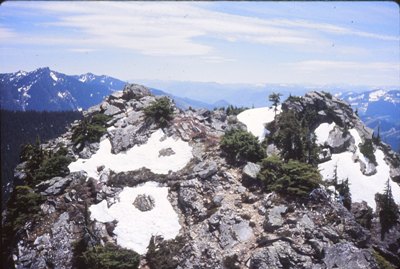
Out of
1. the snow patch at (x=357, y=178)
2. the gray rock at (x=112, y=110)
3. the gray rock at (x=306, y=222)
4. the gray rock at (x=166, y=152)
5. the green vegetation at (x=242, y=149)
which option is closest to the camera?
the gray rock at (x=306, y=222)

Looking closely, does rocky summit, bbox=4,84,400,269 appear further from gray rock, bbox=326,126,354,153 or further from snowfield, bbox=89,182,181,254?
gray rock, bbox=326,126,354,153

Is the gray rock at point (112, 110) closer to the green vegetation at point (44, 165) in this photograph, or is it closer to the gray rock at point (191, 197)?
the green vegetation at point (44, 165)

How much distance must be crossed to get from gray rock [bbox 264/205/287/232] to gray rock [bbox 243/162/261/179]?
13.4 ft

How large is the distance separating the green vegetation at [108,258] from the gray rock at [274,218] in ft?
30.0

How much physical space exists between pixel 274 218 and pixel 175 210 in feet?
25.6

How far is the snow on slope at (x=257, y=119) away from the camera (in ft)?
159

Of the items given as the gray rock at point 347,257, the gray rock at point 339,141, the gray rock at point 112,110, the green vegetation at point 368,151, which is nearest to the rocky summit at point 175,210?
the gray rock at point 347,257

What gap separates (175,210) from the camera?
2709 centimetres

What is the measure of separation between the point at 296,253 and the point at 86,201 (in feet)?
52.8

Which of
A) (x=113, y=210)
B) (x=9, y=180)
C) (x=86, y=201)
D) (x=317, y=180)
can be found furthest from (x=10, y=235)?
(x=9, y=180)

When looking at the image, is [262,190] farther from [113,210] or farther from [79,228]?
[79,228]

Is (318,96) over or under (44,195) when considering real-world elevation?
over

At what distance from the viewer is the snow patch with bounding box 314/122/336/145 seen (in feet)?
161

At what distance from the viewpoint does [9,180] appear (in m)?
104
